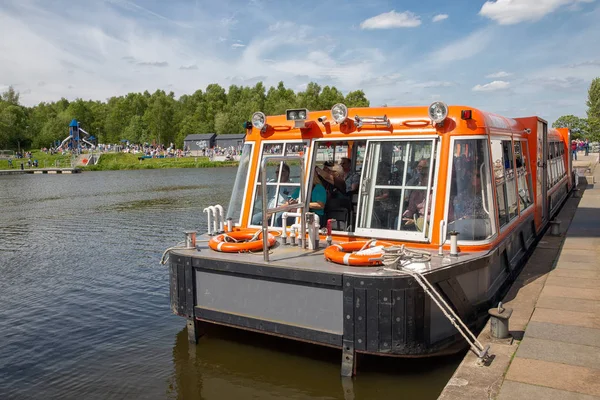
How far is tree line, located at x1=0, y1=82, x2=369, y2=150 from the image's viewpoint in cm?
10250

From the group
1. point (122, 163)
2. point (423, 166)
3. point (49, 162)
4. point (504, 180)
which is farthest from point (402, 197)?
point (49, 162)

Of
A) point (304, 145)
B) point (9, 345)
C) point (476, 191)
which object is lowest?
point (9, 345)

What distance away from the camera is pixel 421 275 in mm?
5789

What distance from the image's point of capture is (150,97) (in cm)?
12850

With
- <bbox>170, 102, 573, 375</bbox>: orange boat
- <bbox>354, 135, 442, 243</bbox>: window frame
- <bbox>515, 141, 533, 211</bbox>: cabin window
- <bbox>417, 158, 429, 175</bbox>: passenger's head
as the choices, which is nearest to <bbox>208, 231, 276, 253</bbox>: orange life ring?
<bbox>170, 102, 573, 375</bbox>: orange boat

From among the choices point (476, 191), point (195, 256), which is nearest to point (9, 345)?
point (195, 256)

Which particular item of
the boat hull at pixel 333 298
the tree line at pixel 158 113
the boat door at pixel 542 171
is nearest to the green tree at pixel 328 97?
the tree line at pixel 158 113

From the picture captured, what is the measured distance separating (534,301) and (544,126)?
23.8 ft

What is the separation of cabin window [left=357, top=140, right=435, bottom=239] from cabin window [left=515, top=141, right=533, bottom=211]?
11.4ft

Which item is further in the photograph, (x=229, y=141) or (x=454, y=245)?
(x=229, y=141)

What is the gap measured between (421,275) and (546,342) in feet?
5.45

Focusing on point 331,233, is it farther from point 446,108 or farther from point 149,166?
point 149,166

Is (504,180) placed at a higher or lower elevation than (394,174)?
lower

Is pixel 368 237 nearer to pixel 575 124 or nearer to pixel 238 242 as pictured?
pixel 238 242
